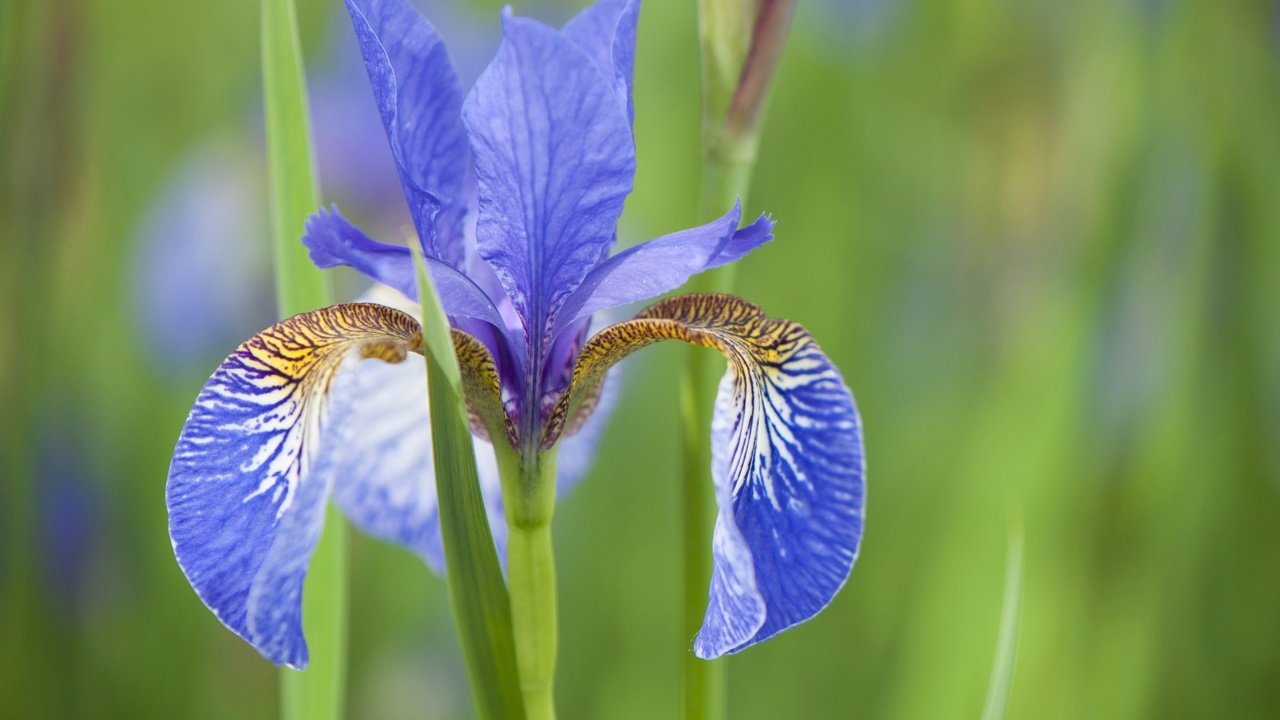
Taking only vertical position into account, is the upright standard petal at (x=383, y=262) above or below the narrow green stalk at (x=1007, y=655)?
above

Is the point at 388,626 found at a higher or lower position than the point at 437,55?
lower

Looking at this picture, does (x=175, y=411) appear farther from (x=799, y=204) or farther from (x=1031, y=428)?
(x=1031, y=428)

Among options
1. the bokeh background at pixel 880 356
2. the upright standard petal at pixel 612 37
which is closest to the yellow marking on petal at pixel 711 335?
the upright standard petal at pixel 612 37

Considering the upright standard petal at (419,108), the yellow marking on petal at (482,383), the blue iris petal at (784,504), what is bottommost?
the blue iris petal at (784,504)

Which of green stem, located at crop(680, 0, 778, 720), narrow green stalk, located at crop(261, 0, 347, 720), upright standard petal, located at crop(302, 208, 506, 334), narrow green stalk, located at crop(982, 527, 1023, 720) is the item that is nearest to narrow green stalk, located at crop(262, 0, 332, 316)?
narrow green stalk, located at crop(261, 0, 347, 720)

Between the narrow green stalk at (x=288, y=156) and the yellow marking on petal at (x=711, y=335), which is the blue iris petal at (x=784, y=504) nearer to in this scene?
the yellow marking on petal at (x=711, y=335)

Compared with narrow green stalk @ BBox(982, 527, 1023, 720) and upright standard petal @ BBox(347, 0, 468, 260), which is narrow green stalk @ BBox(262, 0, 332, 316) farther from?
narrow green stalk @ BBox(982, 527, 1023, 720)

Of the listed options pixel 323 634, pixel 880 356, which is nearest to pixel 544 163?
pixel 323 634

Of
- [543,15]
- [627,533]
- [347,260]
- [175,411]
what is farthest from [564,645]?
[347,260]
